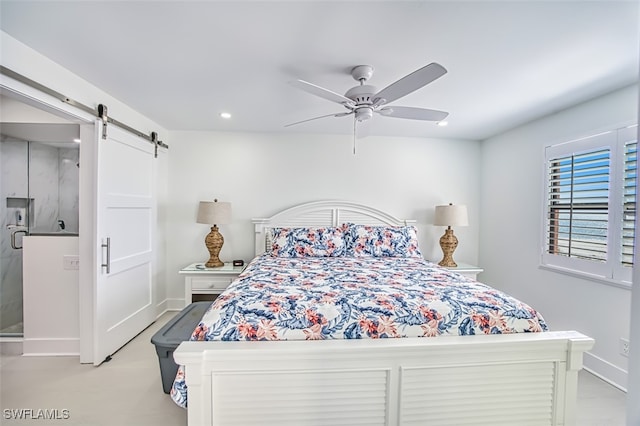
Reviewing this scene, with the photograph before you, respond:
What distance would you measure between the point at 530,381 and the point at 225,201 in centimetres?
343

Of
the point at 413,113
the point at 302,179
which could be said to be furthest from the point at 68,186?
the point at 413,113

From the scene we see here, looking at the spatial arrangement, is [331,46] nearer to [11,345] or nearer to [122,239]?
[122,239]

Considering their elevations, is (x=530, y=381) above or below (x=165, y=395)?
above

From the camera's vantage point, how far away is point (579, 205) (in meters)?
2.53

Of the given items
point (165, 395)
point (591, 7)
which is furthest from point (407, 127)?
point (165, 395)

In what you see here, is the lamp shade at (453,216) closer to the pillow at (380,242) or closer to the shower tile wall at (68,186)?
the pillow at (380,242)

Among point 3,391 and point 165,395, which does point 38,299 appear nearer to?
point 3,391

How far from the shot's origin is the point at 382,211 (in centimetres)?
380

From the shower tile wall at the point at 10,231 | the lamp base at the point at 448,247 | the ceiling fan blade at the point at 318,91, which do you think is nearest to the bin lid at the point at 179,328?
the ceiling fan blade at the point at 318,91

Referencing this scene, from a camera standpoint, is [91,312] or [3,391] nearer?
[3,391]

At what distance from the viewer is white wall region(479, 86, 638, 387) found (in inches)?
88.7

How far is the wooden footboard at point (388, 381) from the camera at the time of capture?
1.38m

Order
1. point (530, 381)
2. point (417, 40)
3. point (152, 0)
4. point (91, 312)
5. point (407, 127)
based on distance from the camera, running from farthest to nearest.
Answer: point (407, 127)
point (91, 312)
point (417, 40)
point (530, 381)
point (152, 0)

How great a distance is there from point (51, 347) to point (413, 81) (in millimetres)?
3681
